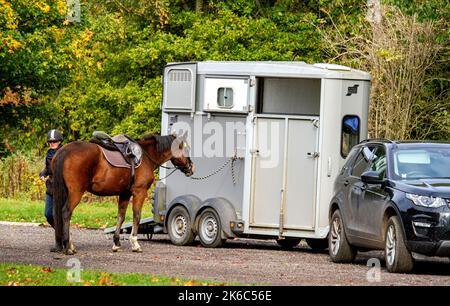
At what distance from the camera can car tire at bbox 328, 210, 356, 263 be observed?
18.9 meters

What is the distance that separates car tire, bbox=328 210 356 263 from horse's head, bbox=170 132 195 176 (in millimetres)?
3378

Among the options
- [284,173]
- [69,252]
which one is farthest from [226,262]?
[284,173]

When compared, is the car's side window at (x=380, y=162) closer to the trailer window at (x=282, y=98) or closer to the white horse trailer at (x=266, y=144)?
the white horse trailer at (x=266, y=144)

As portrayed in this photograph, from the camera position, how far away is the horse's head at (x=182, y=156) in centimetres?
2180

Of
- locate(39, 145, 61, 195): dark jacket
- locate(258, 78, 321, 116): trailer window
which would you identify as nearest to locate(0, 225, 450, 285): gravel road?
locate(39, 145, 61, 195): dark jacket

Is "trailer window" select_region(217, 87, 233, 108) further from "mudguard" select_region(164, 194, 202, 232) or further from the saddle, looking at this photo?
the saddle

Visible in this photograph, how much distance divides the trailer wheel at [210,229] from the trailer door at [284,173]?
2.03 ft

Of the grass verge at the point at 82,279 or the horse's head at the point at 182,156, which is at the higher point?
the horse's head at the point at 182,156

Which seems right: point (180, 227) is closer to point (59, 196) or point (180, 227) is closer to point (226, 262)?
point (59, 196)

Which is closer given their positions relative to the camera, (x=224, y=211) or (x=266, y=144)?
(x=224, y=211)

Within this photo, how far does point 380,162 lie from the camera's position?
18172 millimetres

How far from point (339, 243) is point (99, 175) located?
3.88 metres

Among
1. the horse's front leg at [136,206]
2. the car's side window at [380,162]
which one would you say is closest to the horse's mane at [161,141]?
the horse's front leg at [136,206]
